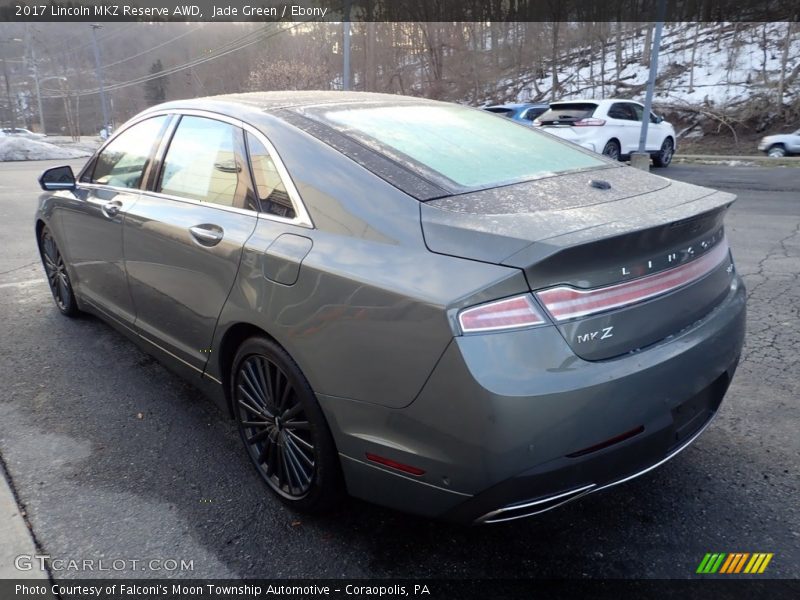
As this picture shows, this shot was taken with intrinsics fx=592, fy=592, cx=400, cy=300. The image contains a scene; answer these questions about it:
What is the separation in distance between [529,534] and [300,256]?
4.53 feet

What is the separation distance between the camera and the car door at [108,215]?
341 centimetres

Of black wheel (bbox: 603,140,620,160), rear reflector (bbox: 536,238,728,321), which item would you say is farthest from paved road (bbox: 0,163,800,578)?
black wheel (bbox: 603,140,620,160)

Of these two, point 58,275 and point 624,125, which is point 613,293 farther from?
point 624,125

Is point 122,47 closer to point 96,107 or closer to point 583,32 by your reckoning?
point 96,107

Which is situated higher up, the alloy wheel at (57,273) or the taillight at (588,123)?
the taillight at (588,123)

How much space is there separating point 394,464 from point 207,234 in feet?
4.54

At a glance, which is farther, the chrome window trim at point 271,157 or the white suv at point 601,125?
the white suv at point 601,125

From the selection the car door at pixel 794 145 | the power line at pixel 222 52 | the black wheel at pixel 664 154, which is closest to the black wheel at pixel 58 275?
the black wheel at pixel 664 154

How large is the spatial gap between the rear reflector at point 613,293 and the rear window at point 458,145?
2.08 feet

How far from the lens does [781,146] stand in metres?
20.4

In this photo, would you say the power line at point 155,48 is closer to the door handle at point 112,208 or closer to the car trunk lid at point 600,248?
the door handle at point 112,208

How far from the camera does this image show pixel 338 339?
6.53ft

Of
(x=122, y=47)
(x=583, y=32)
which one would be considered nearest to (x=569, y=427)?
(x=583, y=32)

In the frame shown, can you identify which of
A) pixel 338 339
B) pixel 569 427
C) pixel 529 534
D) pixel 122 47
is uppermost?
pixel 122 47
